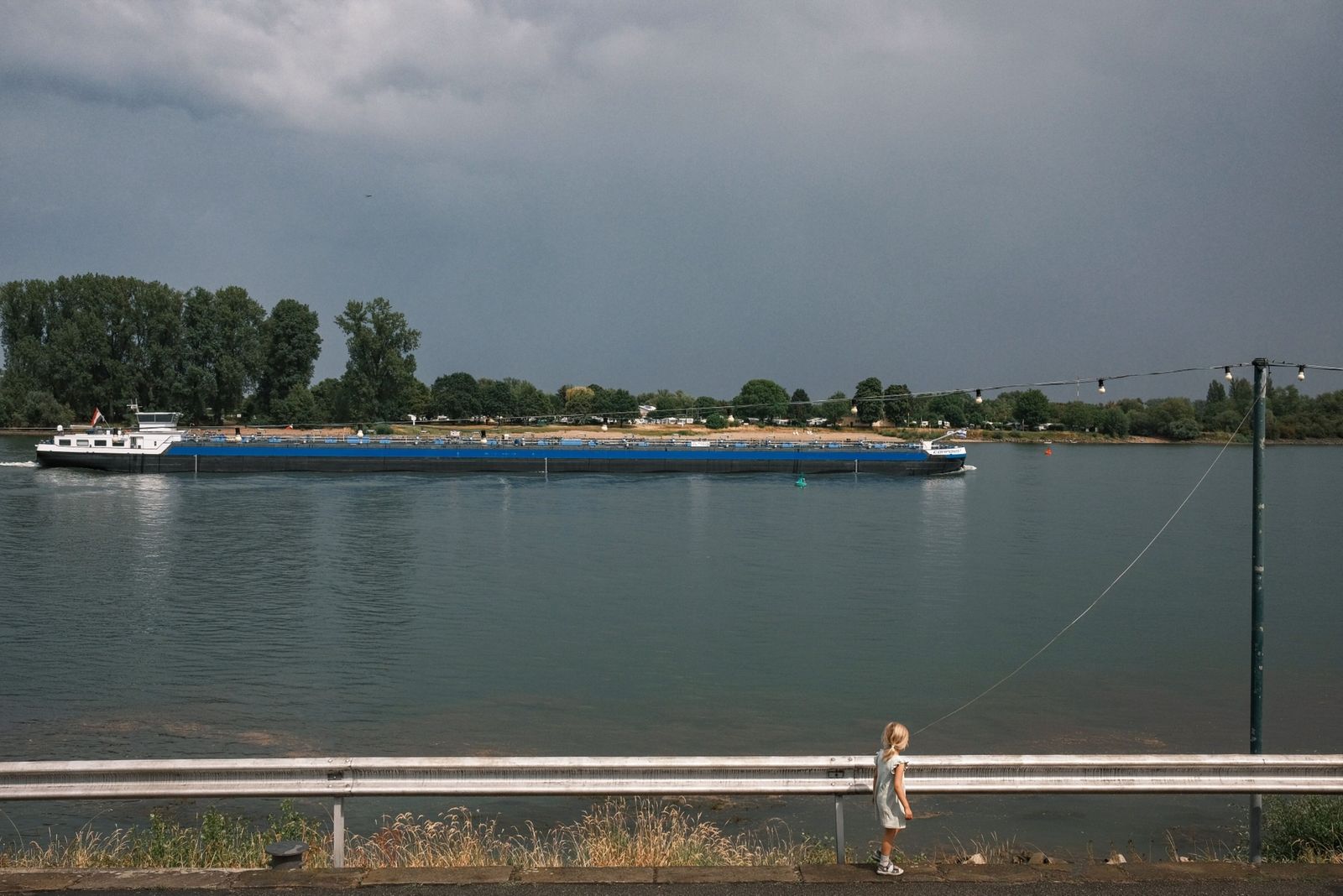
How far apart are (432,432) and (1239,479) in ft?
264

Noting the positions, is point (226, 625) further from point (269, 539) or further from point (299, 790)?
point (299, 790)

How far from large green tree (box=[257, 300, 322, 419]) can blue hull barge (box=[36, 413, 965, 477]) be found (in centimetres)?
3943

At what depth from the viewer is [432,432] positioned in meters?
115

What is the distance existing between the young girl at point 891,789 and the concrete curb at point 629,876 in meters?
0.26

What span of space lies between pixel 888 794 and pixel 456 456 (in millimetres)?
68660

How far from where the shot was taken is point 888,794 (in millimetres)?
6480

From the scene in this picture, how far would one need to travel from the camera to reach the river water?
14.8m

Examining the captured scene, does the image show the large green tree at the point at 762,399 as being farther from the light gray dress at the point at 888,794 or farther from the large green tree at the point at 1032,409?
the light gray dress at the point at 888,794

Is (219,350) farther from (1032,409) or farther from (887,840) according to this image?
(1032,409)

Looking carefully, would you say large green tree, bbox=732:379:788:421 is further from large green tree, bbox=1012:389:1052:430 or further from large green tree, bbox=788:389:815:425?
large green tree, bbox=1012:389:1052:430

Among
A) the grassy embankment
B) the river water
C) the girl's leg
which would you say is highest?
the girl's leg

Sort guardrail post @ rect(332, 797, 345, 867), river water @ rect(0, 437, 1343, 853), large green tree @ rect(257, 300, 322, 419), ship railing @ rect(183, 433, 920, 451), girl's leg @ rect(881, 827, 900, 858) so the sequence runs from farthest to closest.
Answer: large green tree @ rect(257, 300, 322, 419) < ship railing @ rect(183, 433, 920, 451) < river water @ rect(0, 437, 1343, 853) < girl's leg @ rect(881, 827, 900, 858) < guardrail post @ rect(332, 797, 345, 867)

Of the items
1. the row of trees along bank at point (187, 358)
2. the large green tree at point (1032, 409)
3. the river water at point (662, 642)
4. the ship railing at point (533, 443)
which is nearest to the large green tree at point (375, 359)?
the row of trees along bank at point (187, 358)

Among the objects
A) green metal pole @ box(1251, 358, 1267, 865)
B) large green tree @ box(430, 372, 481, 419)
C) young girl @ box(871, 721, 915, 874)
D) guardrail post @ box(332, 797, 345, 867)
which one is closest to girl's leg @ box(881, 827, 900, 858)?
young girl @ box(871, 721, 915, 874)
